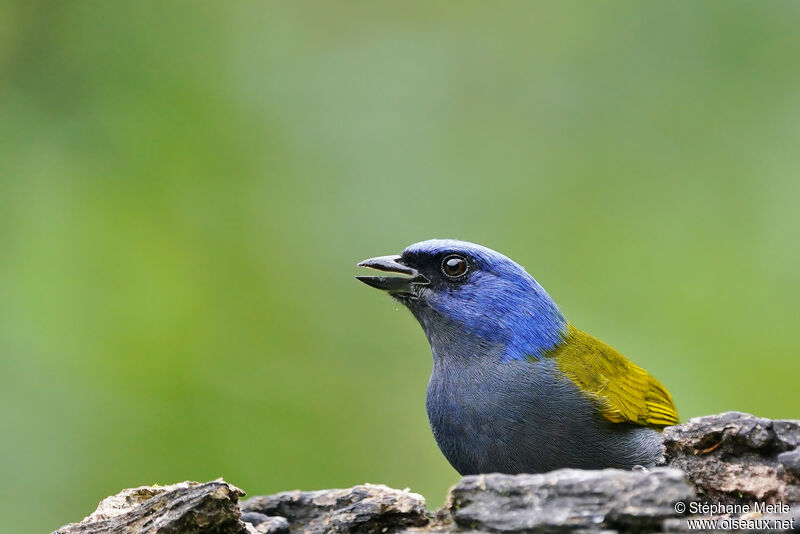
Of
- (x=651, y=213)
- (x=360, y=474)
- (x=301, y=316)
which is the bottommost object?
(x=360, y=474)

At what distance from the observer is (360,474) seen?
646 centimetres

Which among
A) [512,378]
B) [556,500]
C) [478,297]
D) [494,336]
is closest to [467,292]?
[478,297]

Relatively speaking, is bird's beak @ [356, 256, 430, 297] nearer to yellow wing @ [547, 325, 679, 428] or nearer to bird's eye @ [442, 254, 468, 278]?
bird's eye @ [442, 254, 468, 278]

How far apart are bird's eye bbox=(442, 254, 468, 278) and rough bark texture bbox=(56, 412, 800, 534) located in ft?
4.23

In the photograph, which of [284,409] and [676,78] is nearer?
[284,409]

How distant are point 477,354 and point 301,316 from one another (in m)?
2.19

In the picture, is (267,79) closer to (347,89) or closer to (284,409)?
(347,89)

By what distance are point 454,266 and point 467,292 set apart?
17 centimetres

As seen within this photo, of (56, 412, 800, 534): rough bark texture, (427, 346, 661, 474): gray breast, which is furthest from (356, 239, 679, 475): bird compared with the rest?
(56, 412, 800, 534): rough bark texture

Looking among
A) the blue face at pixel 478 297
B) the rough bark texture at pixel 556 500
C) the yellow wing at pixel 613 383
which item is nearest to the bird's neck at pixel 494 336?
the blue face at pixel 478 297

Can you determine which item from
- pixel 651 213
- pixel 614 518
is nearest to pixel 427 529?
pixel 614 518

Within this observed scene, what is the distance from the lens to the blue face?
500cm

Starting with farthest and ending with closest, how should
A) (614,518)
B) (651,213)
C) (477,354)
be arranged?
1. (651,213)
2. (477,354)
3. (614,518)

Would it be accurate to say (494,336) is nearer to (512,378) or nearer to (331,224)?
(512,378)
